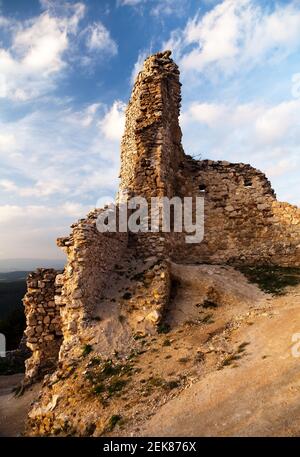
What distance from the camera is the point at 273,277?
1246 centimetres

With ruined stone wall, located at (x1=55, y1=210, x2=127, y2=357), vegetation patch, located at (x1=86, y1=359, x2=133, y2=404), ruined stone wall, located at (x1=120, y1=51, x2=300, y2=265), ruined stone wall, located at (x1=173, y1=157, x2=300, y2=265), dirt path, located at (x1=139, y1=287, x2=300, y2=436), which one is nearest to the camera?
dirt path, located at (x1=139, y1=287, x2=300, y2=436)

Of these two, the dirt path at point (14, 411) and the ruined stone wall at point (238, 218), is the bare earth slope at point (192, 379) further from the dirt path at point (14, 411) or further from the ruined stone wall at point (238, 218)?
the ruined stone wall at point (238, 218)

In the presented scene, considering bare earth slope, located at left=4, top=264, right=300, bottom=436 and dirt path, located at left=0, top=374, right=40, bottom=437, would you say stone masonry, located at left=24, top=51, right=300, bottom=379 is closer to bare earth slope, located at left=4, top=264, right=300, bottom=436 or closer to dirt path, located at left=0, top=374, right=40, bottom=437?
dirt path, located at left=0, top=374, right=40, bottom=437

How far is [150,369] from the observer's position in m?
7.82

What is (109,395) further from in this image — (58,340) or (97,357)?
(58,340)

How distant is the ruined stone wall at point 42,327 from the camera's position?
11.6 metres

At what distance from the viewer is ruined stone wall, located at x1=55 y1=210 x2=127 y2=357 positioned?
32.8ft

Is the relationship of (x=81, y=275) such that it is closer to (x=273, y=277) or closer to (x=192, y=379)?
(x=192, y=379)

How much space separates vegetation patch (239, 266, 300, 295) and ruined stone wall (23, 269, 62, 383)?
22.7 feet

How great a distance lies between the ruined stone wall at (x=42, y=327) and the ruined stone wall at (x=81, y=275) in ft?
2.71

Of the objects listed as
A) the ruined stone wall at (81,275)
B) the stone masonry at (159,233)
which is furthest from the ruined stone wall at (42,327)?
the ruined stone wall at (81,275)

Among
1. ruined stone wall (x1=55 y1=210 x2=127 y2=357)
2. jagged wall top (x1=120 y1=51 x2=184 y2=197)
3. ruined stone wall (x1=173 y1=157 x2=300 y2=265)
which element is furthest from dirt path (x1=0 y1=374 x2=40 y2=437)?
jagged wall top (x1=120 y1=51 x2=184 y2=197)
